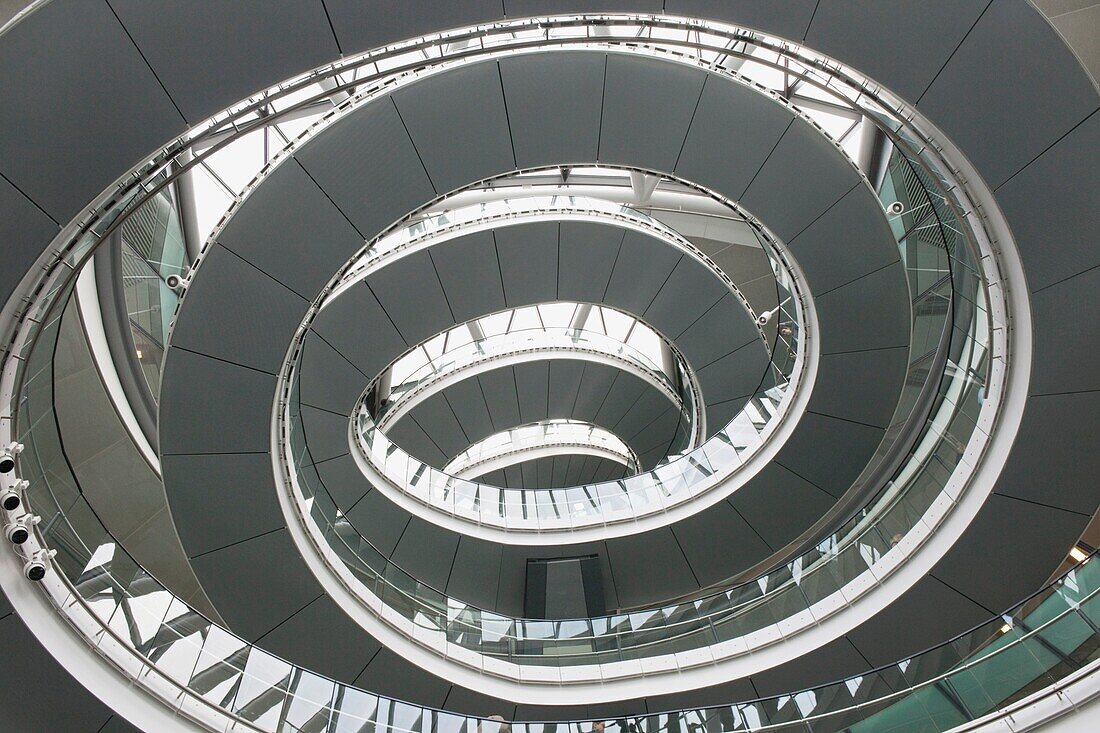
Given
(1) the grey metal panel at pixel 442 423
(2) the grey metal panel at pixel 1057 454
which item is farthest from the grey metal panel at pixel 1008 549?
(1) the grey metal panel at pixel 442 423

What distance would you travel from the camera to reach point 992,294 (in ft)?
28.9

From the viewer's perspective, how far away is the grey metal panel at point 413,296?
14.3m

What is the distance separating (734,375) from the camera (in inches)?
683

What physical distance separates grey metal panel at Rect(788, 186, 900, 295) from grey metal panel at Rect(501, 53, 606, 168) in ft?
14.2

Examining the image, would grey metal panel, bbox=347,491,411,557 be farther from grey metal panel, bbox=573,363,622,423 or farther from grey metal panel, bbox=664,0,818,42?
grey metal panel, bbox=664,0,818,42

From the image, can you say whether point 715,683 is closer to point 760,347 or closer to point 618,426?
point 760,347

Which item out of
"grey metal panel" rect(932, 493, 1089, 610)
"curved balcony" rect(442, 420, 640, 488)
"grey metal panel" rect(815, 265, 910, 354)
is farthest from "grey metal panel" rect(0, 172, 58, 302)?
"curved balcony" rect(442, 420, 640, 488)

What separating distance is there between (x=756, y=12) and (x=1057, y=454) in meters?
6.46

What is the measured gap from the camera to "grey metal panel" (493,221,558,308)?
14938 mm

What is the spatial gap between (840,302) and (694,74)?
504 centimetres

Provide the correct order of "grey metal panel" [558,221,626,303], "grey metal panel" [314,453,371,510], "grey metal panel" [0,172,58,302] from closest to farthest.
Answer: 1. "grey metal panel" [0,172,58,302]
2. "grey metal panel" [314,453,371,510]
3. "grey metal panel" [558,221,626,303]

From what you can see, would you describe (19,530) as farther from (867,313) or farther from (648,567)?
(867,313)

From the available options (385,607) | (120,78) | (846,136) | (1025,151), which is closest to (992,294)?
(1025,151)

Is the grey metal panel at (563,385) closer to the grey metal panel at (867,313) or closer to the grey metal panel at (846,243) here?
the grey metal panel at (867,313)
